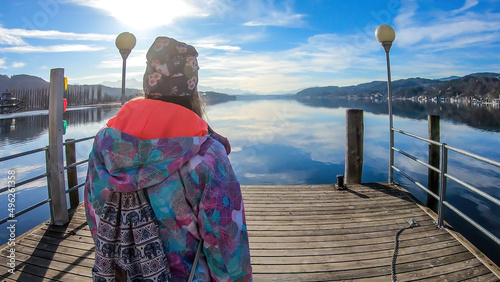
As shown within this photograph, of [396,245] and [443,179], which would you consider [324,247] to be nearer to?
[396,245]

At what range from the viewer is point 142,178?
3.48 ft

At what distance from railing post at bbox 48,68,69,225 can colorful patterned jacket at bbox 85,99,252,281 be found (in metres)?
3.16

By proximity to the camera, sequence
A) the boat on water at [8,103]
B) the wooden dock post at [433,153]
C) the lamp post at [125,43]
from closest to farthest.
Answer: the wooden dock post at [433,153] → the lamp post at [125,43] → the boat on water at [8,103]

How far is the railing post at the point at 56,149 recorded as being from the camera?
3.72 meters

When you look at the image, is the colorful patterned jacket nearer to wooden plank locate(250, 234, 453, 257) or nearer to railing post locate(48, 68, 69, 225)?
wooden plank locate(250, 234, 453, 257)

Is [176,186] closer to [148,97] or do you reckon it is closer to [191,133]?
[191,133]

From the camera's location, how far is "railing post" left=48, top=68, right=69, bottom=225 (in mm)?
3723

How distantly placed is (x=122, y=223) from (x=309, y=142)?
25.8 m

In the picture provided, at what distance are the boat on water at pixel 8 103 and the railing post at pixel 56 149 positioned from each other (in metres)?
65.2

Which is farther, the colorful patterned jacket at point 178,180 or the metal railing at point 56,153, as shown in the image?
the metal railing at point 56,153

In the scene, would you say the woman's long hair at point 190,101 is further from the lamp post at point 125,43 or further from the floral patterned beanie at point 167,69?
the lamp post at point 125,43

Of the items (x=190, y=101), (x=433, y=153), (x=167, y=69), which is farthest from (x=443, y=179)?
(x=167, y=69)

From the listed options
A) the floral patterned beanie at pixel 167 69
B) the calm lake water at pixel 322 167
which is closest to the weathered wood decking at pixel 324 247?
the floral patterned beanie at pixel 167 69

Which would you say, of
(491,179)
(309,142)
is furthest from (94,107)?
(491,179)
